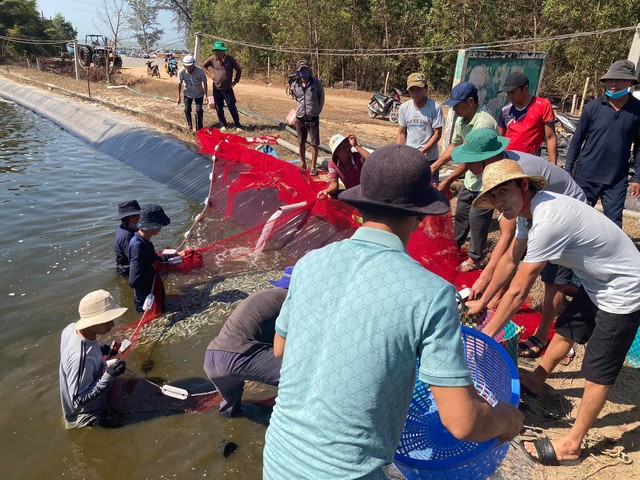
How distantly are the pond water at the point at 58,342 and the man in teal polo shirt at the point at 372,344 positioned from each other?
1.81m

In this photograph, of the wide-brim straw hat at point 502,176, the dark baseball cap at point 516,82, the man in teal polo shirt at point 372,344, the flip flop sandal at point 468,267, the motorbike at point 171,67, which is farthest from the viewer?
the motorbike at point 171,67

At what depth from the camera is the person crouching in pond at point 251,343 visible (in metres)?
2.80

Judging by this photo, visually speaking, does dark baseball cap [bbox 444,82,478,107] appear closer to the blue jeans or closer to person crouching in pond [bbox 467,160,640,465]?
person crouching in pond [bbox 467,160,640,465]

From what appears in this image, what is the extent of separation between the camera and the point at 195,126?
1094 centimetres

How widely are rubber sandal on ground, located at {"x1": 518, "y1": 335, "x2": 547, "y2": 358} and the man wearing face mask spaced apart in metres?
1.50

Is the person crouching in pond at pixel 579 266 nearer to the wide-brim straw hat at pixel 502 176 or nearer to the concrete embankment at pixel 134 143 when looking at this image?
the wide-brim straw hat at pixel 502 176

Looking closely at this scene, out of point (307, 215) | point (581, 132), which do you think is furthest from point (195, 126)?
point (581, 132)

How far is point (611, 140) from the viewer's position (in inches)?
166

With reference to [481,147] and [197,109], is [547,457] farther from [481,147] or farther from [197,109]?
[197,109]

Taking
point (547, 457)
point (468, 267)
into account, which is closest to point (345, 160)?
point (468, 267)

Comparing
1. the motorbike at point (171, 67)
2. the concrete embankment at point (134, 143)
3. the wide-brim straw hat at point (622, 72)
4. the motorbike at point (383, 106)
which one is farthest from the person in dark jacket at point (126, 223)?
the motorbike at point (171, 67)

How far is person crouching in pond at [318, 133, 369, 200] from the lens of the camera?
4590 millimetres

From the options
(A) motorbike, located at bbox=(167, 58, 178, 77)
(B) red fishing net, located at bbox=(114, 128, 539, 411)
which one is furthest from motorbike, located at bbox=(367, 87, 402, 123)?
(A) motorbike, located at bbox=(167, 58, 178, 77)

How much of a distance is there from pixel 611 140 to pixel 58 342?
17.0 feet
